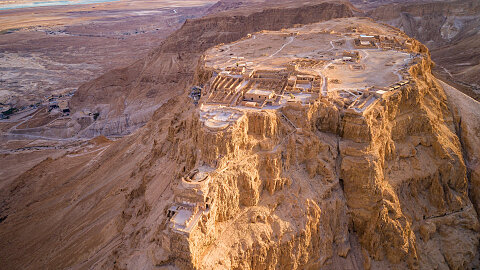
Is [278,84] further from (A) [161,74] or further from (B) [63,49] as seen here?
(B) [63,49]

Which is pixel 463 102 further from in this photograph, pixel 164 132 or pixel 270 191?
pixel 164 132

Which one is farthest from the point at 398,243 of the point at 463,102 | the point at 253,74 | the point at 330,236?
the point at 463,102

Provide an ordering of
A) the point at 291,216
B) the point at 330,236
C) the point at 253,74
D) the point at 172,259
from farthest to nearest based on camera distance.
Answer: the point at 253,74 → the point at 330,236 → the point at 291,216 → the point at 172,259

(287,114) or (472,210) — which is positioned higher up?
(287,114)

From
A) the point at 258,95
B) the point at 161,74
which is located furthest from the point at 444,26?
the point at 258,95

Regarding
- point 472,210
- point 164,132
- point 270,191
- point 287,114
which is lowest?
point 472,210

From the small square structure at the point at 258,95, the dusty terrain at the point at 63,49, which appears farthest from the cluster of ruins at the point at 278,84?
the dusty terrain at the point at 63,49
